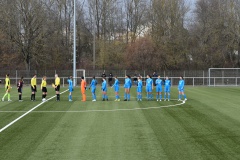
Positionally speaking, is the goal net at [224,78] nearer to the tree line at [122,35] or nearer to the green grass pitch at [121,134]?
the tree line at [122,35]

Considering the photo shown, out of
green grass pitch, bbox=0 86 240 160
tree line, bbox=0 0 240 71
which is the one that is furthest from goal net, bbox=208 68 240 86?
green grass pitch, bbox=0 86 240 160

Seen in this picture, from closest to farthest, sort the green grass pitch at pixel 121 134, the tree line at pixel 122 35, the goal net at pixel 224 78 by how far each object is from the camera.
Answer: the green grass pitch at pixel 121 134 → the goal net at pixel 224 78 → the tree line at pixel 122 35

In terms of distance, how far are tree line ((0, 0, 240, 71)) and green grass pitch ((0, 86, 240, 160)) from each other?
37.7m

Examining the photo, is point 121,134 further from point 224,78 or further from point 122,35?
point 122,35

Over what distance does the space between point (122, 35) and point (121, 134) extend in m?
55.2

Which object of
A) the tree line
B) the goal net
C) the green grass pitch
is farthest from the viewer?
the tree line

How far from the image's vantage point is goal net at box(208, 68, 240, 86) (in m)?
48.9

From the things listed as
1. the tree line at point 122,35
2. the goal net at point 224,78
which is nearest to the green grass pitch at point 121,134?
the goal net at point 224,78

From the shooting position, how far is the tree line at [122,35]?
55719mm

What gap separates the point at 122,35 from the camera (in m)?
67.3

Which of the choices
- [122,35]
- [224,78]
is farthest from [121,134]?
[122,35]

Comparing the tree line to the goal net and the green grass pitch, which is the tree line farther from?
the green grass pitch

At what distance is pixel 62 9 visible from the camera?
2547 inches

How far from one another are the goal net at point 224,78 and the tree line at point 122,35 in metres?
9.74
